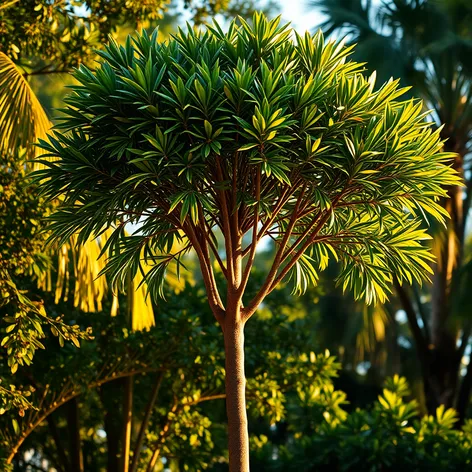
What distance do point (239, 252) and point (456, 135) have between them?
21.8ft

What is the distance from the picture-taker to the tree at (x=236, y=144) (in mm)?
4938

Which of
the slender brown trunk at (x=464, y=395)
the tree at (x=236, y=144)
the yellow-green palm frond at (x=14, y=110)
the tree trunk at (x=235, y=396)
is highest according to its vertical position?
the yellow-green palm frond at (x=14, y=110)

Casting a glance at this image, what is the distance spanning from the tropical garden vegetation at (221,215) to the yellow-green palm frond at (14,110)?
0.7 inches

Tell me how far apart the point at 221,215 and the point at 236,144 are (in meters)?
0.85

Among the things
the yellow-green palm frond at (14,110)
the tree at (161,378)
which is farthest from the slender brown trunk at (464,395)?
the yellow-green palm frond at (14,110)

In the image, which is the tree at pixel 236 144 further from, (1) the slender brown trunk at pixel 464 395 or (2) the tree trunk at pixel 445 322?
(1) the slender brown trunk at pixel 464 395

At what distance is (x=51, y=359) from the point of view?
834 cm

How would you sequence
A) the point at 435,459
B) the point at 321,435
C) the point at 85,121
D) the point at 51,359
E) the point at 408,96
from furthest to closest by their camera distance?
the point at 408,96, the point at 321,435, the point at 435,459, the point at 51,359, the point at 85,121

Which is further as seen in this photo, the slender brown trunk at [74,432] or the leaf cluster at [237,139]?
the slender brown trunk at [74,432]

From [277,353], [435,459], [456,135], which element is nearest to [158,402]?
[277,353]

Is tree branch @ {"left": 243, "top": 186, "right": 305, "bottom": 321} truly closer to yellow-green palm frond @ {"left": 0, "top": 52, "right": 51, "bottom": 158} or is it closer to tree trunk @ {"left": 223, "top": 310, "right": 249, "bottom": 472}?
tree trunk @ {"left": 223, "top": 310, "right": 249, "bottom": 472}

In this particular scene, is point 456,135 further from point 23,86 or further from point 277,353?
point 23,86

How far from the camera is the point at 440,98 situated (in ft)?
37.6

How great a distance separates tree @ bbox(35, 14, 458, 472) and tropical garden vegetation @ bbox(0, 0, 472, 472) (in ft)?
0.06
